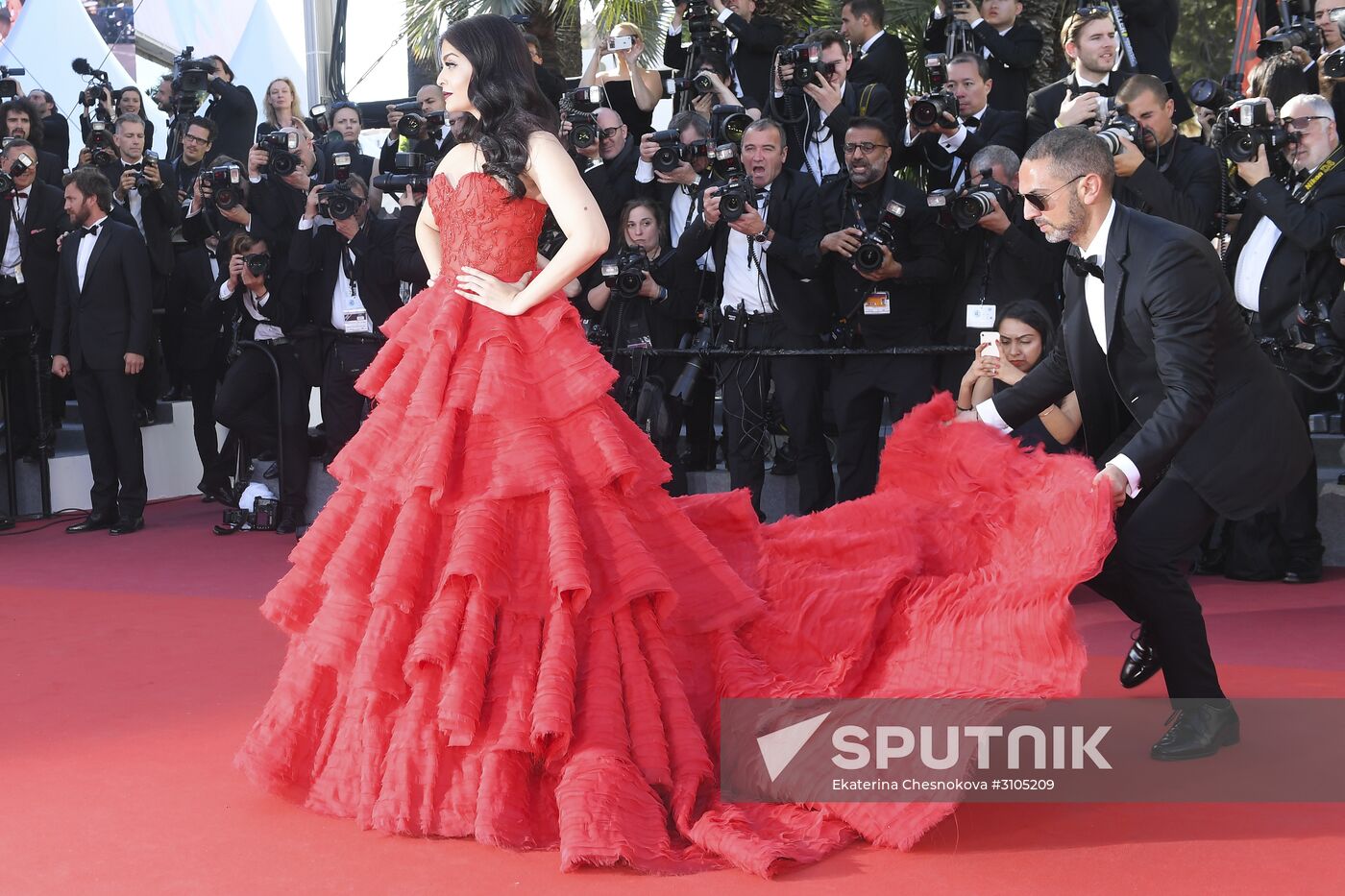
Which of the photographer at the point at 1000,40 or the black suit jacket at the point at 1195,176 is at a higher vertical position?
the photographer at the point at 1000,40

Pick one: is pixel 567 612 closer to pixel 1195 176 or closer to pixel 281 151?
pixel 1195 176

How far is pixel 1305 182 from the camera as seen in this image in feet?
17.5

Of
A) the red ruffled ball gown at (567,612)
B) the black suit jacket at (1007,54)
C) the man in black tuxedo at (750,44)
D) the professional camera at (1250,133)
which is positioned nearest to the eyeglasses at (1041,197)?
the red ruffled ball gown at (567,612)

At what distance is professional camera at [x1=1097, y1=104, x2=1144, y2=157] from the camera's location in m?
5.08

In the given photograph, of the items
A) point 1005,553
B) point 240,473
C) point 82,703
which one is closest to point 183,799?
point 82,703

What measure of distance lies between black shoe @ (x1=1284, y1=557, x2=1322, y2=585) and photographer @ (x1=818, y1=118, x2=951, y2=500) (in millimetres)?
1526

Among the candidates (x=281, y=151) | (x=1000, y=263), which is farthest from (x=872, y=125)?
(x=281, y=151)

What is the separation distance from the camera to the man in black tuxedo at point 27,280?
25.4ft

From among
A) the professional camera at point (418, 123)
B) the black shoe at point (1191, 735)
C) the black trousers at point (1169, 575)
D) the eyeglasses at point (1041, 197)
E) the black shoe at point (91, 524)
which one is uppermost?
the professional camera at point (418, 123)

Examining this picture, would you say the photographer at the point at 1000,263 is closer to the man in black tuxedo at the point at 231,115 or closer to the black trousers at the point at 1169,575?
the black trousers at the point at 1169,575

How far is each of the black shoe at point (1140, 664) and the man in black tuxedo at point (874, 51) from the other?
370 centimetres

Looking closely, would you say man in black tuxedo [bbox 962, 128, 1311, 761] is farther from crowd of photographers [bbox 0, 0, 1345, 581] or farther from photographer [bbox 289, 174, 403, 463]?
photographer [bbox 289, 174, 403, 463]

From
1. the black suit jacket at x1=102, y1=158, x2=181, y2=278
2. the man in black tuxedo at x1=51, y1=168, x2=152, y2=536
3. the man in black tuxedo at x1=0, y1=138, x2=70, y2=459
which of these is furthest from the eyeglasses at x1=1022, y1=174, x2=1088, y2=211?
the man in black tuxedo at x1=0, y1=138, x2=70, y2=459

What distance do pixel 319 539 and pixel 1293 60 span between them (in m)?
4.46
